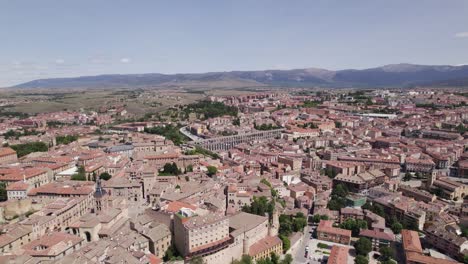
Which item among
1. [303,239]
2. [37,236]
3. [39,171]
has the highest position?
[39,171]

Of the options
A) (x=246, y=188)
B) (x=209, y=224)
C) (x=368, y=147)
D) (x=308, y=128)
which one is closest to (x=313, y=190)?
(x=246, y=188)

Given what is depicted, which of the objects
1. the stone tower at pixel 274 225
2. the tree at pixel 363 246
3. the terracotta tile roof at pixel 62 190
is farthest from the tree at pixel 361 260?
the terracotta tile roof at pixel 62 190

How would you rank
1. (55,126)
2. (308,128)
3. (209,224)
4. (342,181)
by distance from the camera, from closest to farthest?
(209,224)
(342,181)
(308,128)
(55,126)

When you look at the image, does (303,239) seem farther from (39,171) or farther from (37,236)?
(39,171)

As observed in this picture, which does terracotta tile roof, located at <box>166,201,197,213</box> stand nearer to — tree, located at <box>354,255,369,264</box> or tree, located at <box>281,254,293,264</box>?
tree, located at <box>281,254,293,264</box>

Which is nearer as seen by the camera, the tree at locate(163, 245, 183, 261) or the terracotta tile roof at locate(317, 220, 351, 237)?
the tree at locate(163, 245, 183, 261)

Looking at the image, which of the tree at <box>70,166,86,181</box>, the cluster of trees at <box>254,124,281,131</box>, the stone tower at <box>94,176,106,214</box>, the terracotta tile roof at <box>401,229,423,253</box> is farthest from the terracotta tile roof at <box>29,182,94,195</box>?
the cluster of trees at <box>254,124,281,131</box>

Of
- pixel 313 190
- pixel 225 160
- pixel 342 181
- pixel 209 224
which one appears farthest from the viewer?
pixel 225 160
